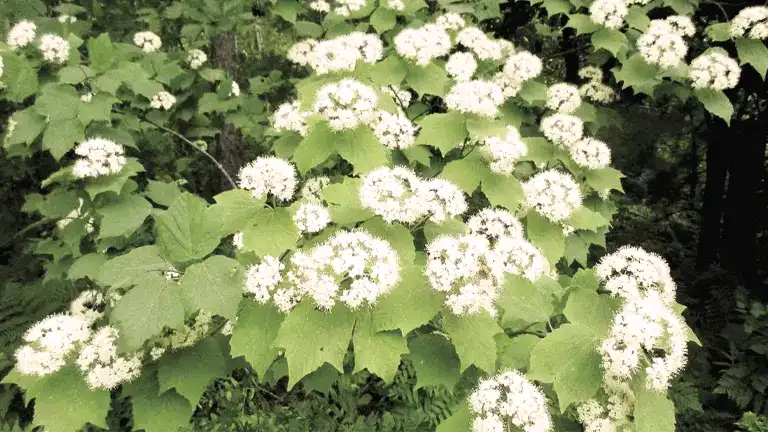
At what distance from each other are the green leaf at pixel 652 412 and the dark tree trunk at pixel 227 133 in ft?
16.8

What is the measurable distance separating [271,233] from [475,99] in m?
1.50

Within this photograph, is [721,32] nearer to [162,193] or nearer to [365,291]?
[365,291]

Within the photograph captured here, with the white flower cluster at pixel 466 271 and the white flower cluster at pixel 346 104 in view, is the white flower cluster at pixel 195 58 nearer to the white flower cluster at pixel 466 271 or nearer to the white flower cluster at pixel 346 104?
the white flower cluster at pixel 346 104

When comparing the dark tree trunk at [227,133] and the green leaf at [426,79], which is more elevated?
the green leaf at [426,79]

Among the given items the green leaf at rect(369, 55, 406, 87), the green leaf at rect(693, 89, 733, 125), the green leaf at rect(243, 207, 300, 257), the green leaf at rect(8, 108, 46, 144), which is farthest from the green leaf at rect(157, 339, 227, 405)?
the green leaf at rect(693, 89, 733, 125)

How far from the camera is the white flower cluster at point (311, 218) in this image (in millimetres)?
2090

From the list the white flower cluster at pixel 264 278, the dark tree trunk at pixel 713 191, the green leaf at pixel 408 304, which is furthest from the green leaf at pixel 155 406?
the dark tree trunk at pixel 713 191

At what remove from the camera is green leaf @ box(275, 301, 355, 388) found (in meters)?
1.71

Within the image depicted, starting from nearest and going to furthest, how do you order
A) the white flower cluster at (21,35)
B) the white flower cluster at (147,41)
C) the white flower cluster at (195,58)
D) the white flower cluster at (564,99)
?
the white flower cluster at (21,35)
the white flower cluster at (564,99)
the white flower cluster at (147,41)
the white flower cluster at (195,58)

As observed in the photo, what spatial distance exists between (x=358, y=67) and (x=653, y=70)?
2366 mm

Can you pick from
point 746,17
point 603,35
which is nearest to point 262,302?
point 603,35

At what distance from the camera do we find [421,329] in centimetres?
240

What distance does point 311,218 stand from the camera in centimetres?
211

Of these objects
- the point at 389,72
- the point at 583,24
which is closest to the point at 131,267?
the point at 389,72
